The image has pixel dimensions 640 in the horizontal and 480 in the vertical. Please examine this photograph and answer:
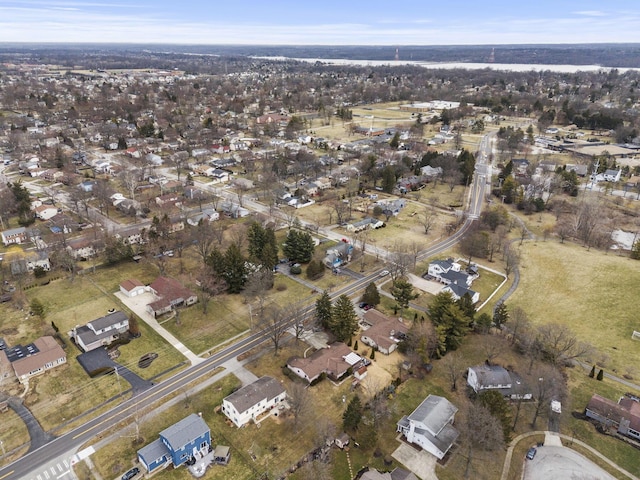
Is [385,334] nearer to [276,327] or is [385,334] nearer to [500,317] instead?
[276,327]

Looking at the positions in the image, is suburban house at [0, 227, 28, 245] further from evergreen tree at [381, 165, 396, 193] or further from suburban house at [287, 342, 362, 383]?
evergreen tree at [381, 165, 396, 193]

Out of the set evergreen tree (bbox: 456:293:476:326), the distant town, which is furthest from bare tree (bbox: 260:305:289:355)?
evergreen tree (bbox: 456:293:476:326)

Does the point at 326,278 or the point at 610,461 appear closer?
the point at 610,461

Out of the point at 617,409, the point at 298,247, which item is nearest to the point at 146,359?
the point at 298,247

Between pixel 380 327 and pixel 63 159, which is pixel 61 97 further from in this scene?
pixel 380 327

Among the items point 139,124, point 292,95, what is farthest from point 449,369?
point 292,95

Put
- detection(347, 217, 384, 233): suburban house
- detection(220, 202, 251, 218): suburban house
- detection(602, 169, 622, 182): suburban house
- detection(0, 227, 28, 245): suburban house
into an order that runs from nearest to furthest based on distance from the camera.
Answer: detection(0, 227, 28, 245): suburban house
detection(347, 217, 384, 233): suburban house
detection(220, 202, 251, 218): suburban house
detection(602, 169, 622, 182): suburban house

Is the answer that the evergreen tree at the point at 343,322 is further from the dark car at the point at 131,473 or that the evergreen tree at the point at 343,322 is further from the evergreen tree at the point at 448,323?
the dark car at the point at 131,473
